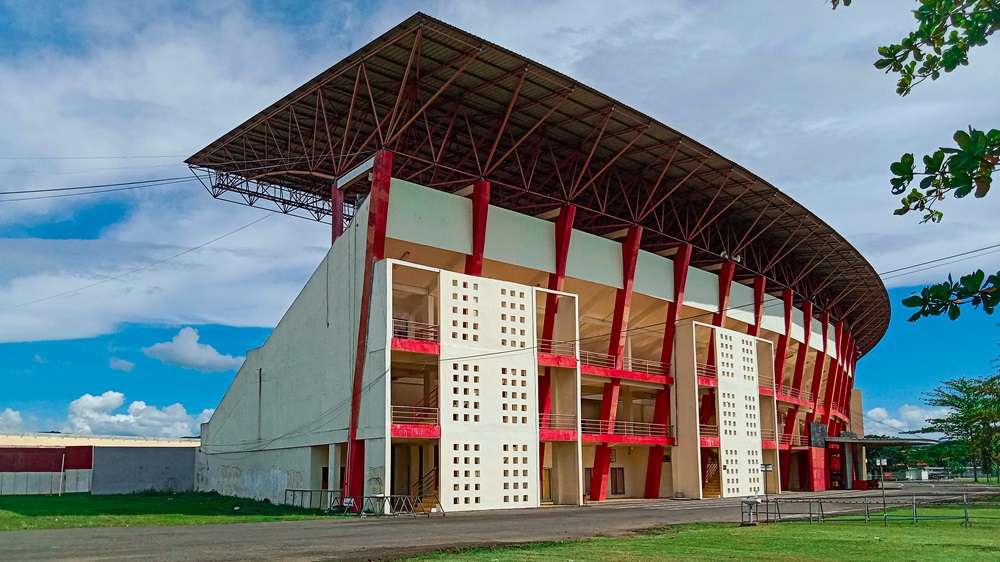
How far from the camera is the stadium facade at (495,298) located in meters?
37.7

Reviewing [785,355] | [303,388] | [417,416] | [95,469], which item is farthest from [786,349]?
[95,469]

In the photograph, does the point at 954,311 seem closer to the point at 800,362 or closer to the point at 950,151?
the point at 950,151

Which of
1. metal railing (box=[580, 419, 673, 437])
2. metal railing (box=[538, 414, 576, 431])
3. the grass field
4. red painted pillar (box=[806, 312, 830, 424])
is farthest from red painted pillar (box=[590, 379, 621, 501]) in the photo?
red painted pillar (box=[806, 312, 830, 424])

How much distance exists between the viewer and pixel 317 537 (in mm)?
22797

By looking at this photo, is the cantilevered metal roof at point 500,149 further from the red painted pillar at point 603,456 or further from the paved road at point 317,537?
the paved road at point 317,537

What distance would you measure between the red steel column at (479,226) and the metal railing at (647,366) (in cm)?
1322

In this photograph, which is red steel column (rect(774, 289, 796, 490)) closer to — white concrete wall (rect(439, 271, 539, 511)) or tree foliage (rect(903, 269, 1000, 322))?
white concrete wall (rect(439, 271, 539, 511))

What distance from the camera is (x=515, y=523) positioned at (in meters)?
28.3

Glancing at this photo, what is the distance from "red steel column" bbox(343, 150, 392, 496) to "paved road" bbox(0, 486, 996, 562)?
621cm

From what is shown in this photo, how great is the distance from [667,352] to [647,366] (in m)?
1.82

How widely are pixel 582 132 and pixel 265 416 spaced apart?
23.2 m

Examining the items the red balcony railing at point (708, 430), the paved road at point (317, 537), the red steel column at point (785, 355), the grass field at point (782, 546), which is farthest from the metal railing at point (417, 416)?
the red steel column at point (785, 355)

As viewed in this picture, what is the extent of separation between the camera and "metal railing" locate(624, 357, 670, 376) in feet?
168

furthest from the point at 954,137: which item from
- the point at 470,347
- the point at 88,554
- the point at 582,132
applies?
the point at 582,132
